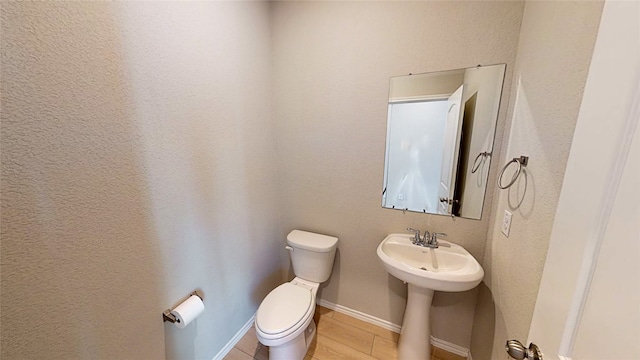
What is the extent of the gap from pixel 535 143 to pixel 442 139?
528mm

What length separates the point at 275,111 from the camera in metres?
1.79

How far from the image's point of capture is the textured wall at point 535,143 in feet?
2.28

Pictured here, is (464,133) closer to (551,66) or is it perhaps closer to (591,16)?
(551,66)

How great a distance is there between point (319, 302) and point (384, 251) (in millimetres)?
930

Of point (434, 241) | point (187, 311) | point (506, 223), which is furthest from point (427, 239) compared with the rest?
point (187, 311)

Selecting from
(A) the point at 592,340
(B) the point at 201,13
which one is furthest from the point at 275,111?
(A) the point at 592,340

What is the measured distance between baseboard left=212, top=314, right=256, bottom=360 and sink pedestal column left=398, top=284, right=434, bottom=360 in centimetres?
113

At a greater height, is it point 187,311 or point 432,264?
point 432,264

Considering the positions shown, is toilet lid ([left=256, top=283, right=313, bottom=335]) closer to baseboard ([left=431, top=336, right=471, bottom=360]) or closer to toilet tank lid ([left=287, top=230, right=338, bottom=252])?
toilet tank lid ([left=287, top=230, right=338, bottom=252])

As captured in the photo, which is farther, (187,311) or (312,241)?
(312,241)

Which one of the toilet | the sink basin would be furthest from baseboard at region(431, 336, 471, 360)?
the toilet

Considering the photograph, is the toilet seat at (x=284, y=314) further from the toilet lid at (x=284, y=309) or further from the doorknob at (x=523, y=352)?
the doorknob at (x=523, y=352)

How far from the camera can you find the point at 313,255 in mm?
1669

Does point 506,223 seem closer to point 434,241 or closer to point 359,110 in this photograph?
point 434,241
